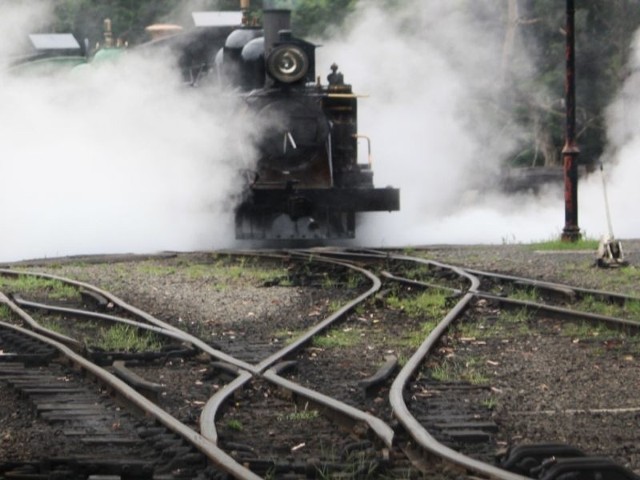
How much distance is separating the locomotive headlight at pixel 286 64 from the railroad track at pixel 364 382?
7.03 m

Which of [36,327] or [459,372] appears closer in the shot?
[459,372]

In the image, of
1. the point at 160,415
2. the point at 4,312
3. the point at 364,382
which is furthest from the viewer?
the point at 4,312

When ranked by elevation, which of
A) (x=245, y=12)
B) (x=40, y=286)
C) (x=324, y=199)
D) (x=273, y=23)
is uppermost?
(x=245, y=12)

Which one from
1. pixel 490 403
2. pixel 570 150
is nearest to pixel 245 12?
pixel 570 150

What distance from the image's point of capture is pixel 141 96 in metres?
19.0

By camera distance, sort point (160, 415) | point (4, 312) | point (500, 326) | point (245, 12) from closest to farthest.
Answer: point (160, 415) < point (500, 326) < point (4, 312) < point (245, 12)

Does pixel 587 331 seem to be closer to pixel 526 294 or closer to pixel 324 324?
pixel 324 324

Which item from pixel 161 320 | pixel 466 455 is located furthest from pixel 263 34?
pixel 466 455

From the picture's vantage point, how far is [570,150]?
17297 millimetres

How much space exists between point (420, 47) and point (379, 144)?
3226mm

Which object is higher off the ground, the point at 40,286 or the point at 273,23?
the point at 273,23

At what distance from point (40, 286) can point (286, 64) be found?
6985 millimetres

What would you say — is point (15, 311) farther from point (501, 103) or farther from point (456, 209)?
point (501, 103)

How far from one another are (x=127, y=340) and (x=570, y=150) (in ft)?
31.8
